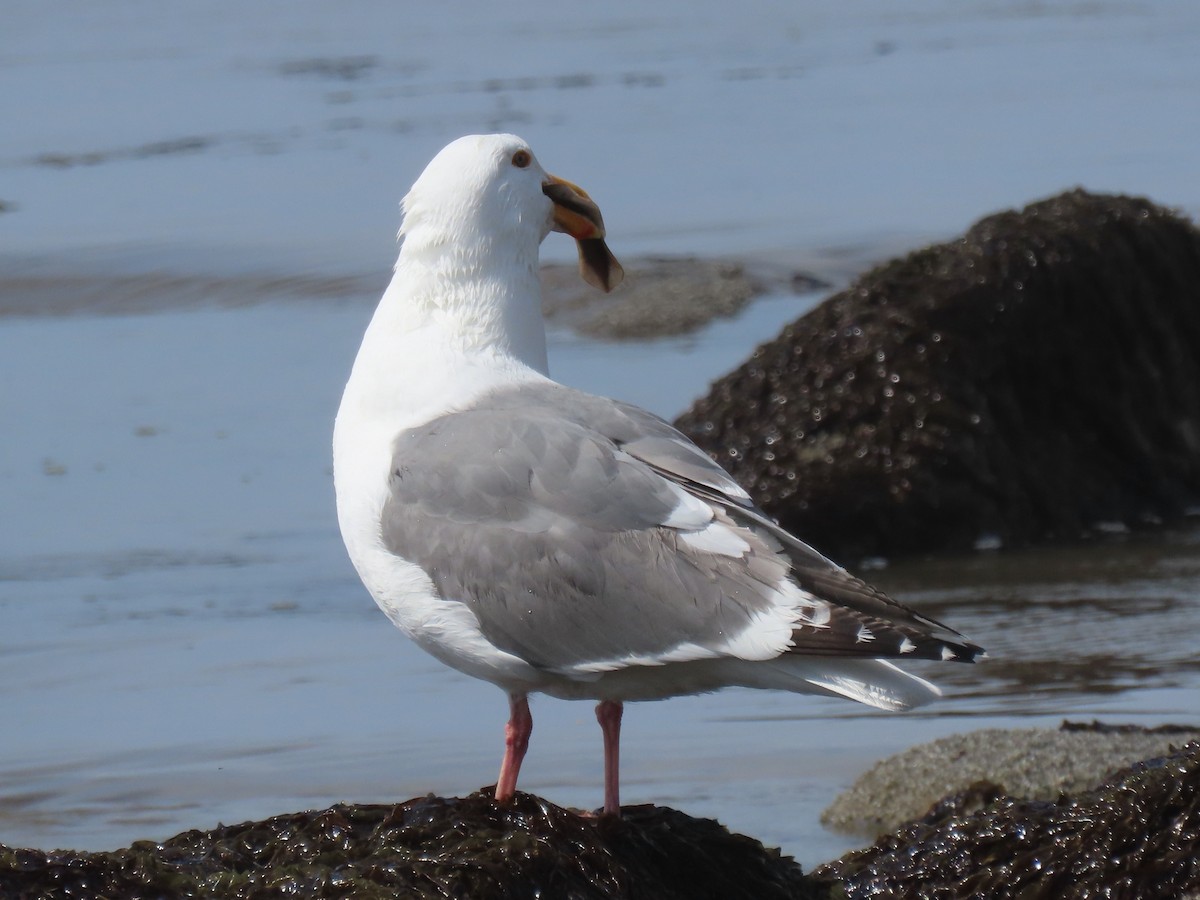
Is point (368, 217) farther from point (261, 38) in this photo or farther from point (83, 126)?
point (261, 38)

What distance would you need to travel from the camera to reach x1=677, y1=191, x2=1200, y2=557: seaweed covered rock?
830 centimetres

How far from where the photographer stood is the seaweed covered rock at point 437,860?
155 inches

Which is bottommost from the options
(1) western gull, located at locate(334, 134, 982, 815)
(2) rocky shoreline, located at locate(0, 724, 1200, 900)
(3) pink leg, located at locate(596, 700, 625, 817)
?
(2) rocky shoreline, located at locate(0, 724, 1200, 900)

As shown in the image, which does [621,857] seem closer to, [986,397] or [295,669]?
[295,669]

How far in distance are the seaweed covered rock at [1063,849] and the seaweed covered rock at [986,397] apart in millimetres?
3747

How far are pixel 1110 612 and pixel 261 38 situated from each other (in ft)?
74.3

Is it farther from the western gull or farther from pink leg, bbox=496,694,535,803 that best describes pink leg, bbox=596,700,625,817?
pink leg, bbox=496,694,535,803

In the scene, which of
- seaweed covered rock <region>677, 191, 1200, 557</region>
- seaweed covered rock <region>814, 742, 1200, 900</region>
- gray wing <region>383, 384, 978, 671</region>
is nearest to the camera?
seaweed covered rock <region>814, 742, 1200, 900</region>

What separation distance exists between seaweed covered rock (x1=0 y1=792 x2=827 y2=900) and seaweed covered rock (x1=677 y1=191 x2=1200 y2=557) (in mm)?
3981

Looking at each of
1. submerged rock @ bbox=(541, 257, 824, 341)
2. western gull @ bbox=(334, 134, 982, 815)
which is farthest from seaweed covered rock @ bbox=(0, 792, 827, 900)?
submerged rock @ bbox=(541, 257, 824, 341)

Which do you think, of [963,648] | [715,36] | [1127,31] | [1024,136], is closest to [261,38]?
[715,36]

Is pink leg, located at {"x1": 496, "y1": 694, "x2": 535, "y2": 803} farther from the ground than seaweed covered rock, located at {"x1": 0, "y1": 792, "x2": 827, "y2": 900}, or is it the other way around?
pink leg, located at {"x1": 496, "y1": 694, "x2": 535, "y2": 803}

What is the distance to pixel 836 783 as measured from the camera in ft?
19.6

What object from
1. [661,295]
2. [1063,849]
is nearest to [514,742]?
[1063,849]
